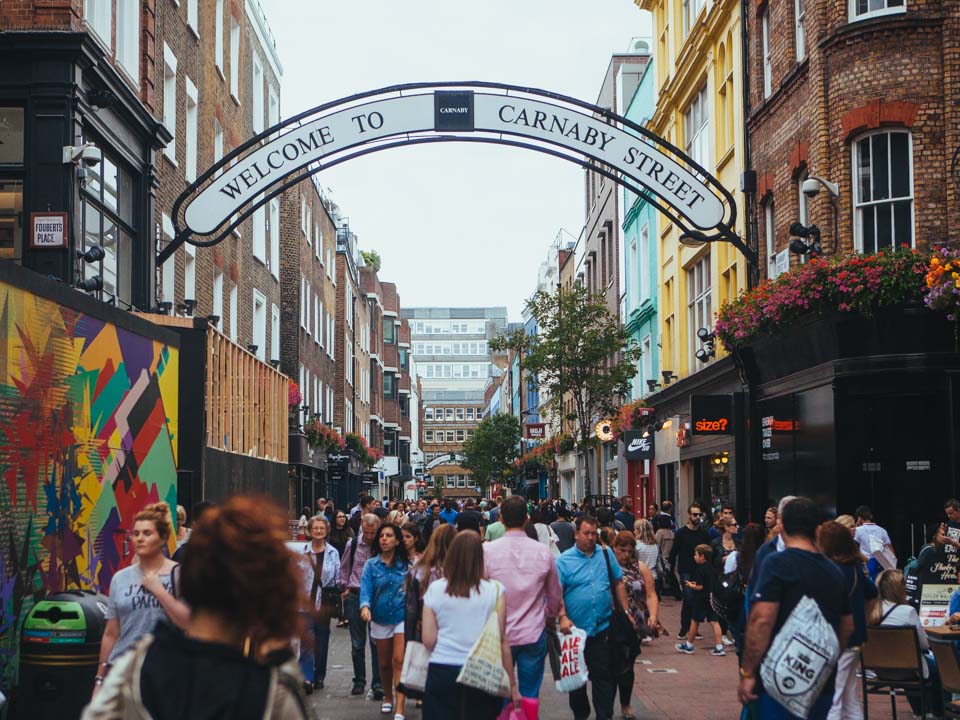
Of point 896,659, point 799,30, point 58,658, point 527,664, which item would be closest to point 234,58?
point 799,30

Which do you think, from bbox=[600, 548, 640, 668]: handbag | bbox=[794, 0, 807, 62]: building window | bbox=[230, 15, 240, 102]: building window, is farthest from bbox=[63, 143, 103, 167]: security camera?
bbox=[230, 15, 240, 102]: building window

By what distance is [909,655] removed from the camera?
10.1 metres

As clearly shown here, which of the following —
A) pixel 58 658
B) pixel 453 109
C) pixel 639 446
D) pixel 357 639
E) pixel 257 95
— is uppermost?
pixel 257 95

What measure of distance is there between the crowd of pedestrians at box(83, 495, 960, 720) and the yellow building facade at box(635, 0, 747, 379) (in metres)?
10.7

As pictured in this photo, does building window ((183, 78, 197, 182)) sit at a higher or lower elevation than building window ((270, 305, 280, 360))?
higher

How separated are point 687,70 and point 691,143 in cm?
195

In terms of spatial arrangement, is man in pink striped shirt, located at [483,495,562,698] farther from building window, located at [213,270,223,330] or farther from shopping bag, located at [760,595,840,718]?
building window, located at [213,270,223,330]

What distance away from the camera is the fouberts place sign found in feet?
58.3

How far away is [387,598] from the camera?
12195 mm

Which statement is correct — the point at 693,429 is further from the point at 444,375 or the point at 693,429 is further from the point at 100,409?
the point at 444,375

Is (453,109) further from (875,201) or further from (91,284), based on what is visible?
(875,201)

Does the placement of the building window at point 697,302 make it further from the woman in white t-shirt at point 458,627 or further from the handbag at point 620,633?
the woman in white t-shirt at point 458,627

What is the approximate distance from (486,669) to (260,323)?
89.0ft

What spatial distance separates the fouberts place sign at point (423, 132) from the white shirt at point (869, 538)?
4685 mm
